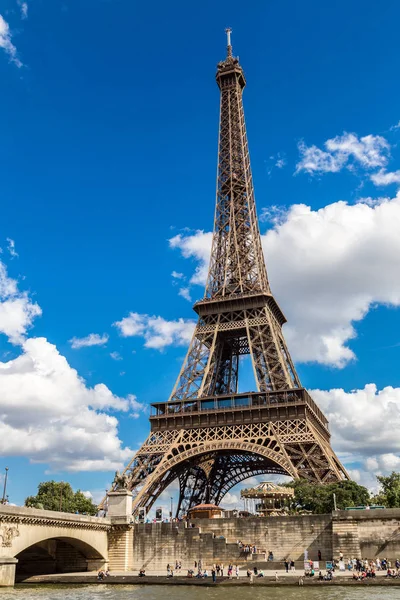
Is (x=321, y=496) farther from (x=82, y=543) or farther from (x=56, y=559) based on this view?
(x=56, y=559)

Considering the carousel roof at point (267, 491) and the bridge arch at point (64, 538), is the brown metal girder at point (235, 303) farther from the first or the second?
the bridge arch at point (64, 538)

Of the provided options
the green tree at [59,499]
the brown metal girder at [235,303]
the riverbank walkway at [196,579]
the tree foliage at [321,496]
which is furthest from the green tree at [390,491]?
the green tree at [59,499]

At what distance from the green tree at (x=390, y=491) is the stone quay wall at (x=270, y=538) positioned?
997cm

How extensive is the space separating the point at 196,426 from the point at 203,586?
24.1m

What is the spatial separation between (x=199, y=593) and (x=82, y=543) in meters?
14.7

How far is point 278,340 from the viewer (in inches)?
2889

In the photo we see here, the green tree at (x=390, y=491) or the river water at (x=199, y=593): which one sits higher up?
the green tree at (x=390, y=491)

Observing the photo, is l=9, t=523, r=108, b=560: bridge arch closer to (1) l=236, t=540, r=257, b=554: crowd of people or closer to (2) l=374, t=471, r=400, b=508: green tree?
(1) l=236, t=540, r=257, b=554: crowd of people

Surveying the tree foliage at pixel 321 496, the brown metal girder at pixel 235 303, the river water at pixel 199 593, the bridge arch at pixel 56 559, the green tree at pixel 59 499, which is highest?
the brown metal girder at pixel 235 303

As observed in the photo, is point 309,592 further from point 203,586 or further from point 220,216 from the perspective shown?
point 220,216

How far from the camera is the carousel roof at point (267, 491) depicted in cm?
5594

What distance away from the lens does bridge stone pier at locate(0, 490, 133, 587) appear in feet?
143

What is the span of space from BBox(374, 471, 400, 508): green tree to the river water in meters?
19.5

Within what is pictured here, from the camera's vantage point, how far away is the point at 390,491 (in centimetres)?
5719
